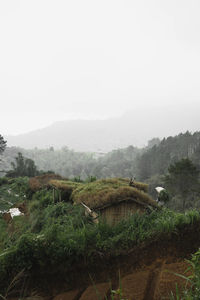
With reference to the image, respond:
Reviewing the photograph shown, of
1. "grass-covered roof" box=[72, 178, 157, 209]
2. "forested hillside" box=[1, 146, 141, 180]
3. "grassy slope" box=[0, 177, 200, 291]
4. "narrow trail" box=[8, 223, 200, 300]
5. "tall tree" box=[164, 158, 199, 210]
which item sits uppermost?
"grass-covered roof" box=[72, 178, 157, 209]

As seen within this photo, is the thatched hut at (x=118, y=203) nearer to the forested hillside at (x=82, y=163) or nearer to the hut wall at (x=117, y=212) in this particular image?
the hut wall at (x=117, y=212)

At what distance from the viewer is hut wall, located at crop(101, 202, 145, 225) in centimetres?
557

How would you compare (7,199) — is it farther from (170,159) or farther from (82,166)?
(82,166)

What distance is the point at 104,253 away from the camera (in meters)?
4.10

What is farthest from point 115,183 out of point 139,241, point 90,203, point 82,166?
point 82,166

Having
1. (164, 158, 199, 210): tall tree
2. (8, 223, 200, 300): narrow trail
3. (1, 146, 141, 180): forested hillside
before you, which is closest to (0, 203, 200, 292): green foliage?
(8, 223, 200, 300): narrow trail

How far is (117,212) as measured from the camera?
18.5 ft

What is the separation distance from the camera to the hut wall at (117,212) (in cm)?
557

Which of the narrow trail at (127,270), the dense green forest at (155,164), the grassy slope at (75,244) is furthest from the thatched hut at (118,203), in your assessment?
the dense green forest at (155,164)

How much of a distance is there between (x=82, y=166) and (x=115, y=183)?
85.7m

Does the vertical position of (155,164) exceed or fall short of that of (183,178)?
it falls short

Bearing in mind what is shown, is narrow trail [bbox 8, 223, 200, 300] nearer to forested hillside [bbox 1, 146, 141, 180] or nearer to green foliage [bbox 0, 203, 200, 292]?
green foliage [bbox 0, 203, 200, 292]

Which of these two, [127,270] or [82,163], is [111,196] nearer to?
[127,270]

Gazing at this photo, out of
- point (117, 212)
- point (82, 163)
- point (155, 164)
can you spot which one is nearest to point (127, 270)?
point (117, 212)
